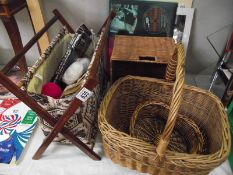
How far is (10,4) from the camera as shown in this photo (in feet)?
2.60

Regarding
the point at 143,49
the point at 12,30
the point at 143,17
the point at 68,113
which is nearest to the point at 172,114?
the point at 68,113

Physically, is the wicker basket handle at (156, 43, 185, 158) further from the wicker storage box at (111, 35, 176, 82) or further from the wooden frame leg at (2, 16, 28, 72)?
the wooden frame leg at (2, 16, 28, 72)

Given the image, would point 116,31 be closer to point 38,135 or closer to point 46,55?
point 46,55

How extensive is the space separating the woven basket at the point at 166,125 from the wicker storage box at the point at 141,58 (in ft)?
0.13

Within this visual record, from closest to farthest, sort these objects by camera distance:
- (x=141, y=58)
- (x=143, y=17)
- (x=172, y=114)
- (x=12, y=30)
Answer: (x=172, y=114), (x=141, y=58), (x=12, y=30), (x=143, y=17)

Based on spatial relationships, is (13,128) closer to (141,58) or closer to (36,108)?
(36,108)

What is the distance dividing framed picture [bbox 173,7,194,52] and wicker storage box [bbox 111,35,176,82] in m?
0.18

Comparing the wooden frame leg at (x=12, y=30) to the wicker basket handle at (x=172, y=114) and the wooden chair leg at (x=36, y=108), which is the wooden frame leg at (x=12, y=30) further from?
the wicker basket handle at (x=172, y=114)

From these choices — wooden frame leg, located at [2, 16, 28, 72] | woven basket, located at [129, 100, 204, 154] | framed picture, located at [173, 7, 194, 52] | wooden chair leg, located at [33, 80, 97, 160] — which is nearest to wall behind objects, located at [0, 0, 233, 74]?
framed picture, located at [173, 7, 194, 52]

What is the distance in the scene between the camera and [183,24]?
97cm

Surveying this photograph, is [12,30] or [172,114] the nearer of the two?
[172,114]

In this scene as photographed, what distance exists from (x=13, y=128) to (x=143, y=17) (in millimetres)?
771

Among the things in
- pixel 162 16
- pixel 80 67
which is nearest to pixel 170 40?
pixel 162 16

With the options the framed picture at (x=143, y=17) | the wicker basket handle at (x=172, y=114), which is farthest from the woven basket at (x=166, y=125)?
the framed picture at (x=143, y=17)
